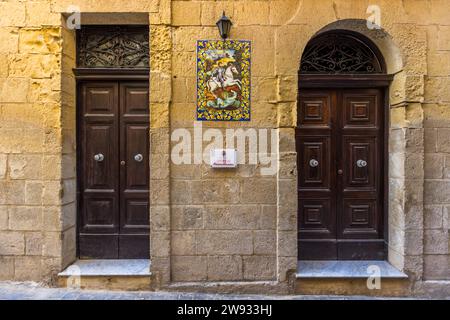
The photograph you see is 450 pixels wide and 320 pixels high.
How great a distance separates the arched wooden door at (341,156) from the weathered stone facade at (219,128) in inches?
15.2

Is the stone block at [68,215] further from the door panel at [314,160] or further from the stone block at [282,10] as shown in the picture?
the stone block at [282,10]

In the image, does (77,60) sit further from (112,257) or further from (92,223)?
(112,257)

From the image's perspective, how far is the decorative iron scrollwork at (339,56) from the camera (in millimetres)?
4371

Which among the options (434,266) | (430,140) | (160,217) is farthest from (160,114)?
(434,266)

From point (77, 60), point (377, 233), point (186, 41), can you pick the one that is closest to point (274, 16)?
point (186, 41)

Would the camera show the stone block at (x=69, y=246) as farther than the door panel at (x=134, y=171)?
No

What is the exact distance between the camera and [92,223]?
4.48m

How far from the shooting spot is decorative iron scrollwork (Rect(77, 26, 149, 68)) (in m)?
4.41

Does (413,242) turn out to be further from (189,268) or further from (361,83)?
(189,268)

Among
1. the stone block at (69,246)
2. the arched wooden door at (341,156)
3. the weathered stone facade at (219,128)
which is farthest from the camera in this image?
the arched wooden door at (341,156)

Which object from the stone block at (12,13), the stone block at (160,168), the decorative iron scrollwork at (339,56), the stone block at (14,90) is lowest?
the stone block at (160,168)

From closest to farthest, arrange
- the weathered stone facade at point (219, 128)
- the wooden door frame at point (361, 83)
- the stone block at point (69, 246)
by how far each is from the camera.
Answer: the weathered stone facade at point (219, 128) → the stone block at point (69, 246) → the wooden door frame at point (361, 83)

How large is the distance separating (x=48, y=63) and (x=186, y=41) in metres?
1.82

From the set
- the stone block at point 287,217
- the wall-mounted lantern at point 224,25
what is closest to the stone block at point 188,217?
the stone block at point 287,217
